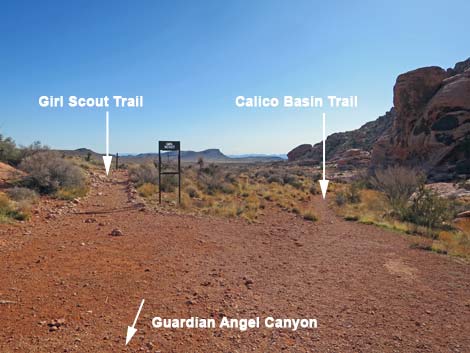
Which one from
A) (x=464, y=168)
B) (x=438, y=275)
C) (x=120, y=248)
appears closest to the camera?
(x=438, y=275)

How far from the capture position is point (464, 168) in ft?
103

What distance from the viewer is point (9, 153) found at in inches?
871

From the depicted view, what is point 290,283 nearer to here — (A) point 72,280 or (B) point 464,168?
(A) point 72,280

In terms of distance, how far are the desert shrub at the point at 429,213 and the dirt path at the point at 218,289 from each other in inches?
161

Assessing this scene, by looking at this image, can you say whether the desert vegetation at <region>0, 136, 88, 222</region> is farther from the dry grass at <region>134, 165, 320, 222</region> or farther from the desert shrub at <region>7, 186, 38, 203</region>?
the dry grass at <region>134, 165, 320, 222</region>

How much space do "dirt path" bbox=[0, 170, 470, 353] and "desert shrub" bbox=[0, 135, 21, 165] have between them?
51.2ft

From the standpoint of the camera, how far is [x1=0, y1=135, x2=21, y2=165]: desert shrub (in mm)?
21844

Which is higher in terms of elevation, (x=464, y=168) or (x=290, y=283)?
(x=464, y=168)

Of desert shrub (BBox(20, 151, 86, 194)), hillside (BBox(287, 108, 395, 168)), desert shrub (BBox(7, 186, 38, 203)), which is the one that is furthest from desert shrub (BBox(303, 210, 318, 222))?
hillside (BBox(287, 108, 395, 168))

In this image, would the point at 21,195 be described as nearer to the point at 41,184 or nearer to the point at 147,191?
the point at 41,184

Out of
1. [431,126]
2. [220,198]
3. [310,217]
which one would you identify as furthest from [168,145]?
[431,126]

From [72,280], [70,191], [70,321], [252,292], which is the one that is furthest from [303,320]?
[70,191]

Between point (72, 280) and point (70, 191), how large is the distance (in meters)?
11.0

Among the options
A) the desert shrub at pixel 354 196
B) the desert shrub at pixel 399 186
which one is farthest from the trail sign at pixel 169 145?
the desert shrub at pixel 354 196
